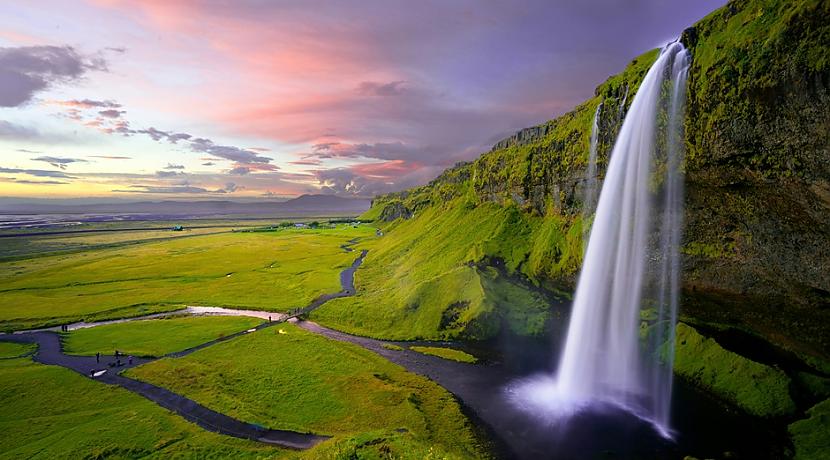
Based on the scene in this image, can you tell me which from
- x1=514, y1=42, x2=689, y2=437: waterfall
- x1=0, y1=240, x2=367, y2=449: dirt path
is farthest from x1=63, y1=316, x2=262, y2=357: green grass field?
x1=514, y1=42, x2=689, y2=437: waterfall

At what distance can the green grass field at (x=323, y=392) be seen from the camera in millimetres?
38000

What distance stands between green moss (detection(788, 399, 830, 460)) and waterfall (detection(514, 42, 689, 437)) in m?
10.4

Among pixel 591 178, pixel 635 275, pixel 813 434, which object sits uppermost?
pixel 591 178

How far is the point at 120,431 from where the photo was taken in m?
39.0

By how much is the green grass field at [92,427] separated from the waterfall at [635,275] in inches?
1409

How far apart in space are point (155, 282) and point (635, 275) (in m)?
139

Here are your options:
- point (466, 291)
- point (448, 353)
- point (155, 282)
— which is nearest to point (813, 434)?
point (448, 353)

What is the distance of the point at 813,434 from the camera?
33.8 meters

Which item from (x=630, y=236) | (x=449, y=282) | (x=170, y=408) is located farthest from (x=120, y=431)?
(x=630, y=236)

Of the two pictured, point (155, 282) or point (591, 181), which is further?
point (155, 282)

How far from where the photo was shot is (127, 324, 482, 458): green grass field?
38.0 meters

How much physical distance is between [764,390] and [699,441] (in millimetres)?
12041

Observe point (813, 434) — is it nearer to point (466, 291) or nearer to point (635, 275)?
point (635, 275)

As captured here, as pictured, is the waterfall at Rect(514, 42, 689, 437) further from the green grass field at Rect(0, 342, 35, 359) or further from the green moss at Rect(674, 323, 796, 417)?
the green grass field at Rect(0, 342, 35, 359)
